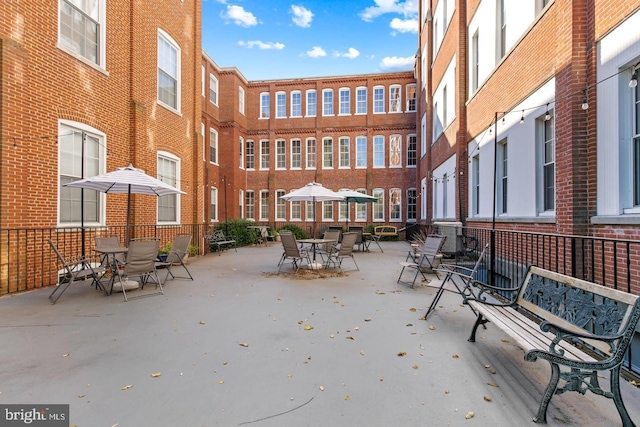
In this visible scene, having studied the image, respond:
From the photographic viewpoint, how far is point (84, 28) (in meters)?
8.11

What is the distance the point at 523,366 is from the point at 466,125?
1001 centimetres

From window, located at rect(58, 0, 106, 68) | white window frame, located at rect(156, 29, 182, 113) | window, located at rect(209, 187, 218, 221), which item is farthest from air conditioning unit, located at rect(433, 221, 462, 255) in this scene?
window, located at rect(209, 187, 218, 221)

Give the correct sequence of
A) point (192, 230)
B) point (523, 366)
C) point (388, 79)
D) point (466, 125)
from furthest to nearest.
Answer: point (388, 79), point (192, 230), point (466, 125), point (523, 366)

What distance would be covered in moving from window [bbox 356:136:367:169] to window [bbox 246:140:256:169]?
7.67 meters

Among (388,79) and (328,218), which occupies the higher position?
(388,79)

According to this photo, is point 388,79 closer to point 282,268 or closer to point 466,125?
point 466,125

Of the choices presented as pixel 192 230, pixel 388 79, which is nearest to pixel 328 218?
pixel 388 79

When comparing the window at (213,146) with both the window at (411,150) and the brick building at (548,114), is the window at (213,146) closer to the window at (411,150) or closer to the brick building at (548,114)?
the window at (411,150)

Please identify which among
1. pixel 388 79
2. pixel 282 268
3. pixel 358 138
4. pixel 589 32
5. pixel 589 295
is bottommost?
pixel 282 268

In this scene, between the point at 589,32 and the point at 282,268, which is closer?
the point at 589,32

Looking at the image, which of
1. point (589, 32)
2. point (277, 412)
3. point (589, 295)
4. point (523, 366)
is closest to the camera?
point (277, 412)

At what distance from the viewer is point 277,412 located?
2.47 metres

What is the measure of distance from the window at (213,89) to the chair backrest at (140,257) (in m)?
16.9

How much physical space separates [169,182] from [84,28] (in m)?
4.87
